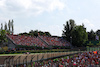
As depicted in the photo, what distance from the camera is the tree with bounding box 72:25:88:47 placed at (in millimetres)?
71625

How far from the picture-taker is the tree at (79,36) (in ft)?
235

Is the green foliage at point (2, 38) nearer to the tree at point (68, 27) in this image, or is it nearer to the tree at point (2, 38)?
the tree at point (2, 38)

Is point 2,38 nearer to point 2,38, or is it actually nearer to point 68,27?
point 2,38

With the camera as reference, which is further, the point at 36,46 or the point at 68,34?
the point at 68,34

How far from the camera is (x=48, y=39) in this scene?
225 feet

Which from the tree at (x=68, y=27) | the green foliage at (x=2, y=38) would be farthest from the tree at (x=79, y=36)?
the green foliage at (x=2, y=38)

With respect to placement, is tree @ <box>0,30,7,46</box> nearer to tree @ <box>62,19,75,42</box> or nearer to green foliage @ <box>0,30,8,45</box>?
green foliage @ <box>0,30,8,45</box>

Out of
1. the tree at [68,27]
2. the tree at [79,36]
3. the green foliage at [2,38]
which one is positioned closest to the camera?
the green foliage at [2,38]

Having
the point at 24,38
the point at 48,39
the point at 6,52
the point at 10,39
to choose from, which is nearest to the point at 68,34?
the point at 48,39

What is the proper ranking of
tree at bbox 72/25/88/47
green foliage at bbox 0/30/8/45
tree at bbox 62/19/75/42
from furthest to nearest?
tree at bbox 62/19/75/42 < tree at bbox 72/25/88/47 < green foliage at bbox 0/30/8/45

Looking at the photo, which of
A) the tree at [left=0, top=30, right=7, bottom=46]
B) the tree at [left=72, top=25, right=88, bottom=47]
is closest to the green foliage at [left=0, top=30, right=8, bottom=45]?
the tree at [left=0, top=30, right=7, bottom=46]

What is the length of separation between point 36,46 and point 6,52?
501 inches

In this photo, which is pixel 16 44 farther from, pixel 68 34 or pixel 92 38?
pixel 92 38

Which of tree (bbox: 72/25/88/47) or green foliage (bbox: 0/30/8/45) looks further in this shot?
tree (bbox: 72/25/88/47)
